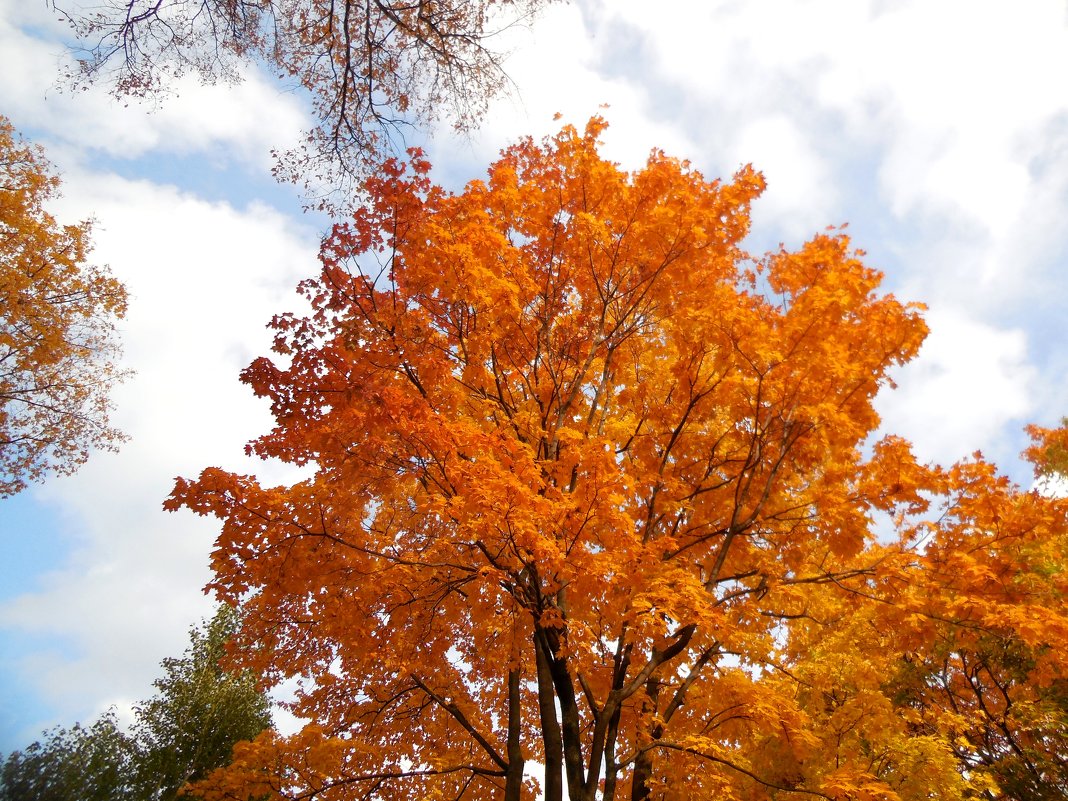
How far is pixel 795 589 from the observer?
219 inches

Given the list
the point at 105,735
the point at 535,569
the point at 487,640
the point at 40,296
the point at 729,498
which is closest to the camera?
the point at 535,569

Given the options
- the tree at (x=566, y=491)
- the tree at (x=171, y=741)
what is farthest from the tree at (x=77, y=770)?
the tree at (x=566, y=491)

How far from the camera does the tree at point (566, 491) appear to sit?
16.1 feet

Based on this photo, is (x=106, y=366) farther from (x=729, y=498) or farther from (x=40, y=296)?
(x=729, y=498)

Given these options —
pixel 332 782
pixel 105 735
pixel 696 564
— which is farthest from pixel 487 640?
pixel 105 735

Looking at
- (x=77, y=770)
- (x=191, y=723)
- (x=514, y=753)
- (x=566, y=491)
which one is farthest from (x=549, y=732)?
(x=77, y=770)

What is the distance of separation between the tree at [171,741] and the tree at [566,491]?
502 inches

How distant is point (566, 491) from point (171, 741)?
17473mm

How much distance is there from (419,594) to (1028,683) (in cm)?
987

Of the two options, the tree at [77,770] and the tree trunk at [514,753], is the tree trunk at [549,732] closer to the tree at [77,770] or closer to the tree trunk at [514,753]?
the tree trunk at [514,753]

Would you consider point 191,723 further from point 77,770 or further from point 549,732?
point 549,732

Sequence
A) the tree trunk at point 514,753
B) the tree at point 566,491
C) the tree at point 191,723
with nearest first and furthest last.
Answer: the tree at point 566,491 < the tree trunk at point 514,753 < the tree at point 191,723

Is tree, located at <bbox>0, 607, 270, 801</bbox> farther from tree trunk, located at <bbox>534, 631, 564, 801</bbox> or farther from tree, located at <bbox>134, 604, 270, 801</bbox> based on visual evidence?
tree trunk, located at <bbox>534, 631, 564, 801</bbox>

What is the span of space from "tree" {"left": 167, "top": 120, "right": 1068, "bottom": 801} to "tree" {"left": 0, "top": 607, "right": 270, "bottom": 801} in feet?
41.8
